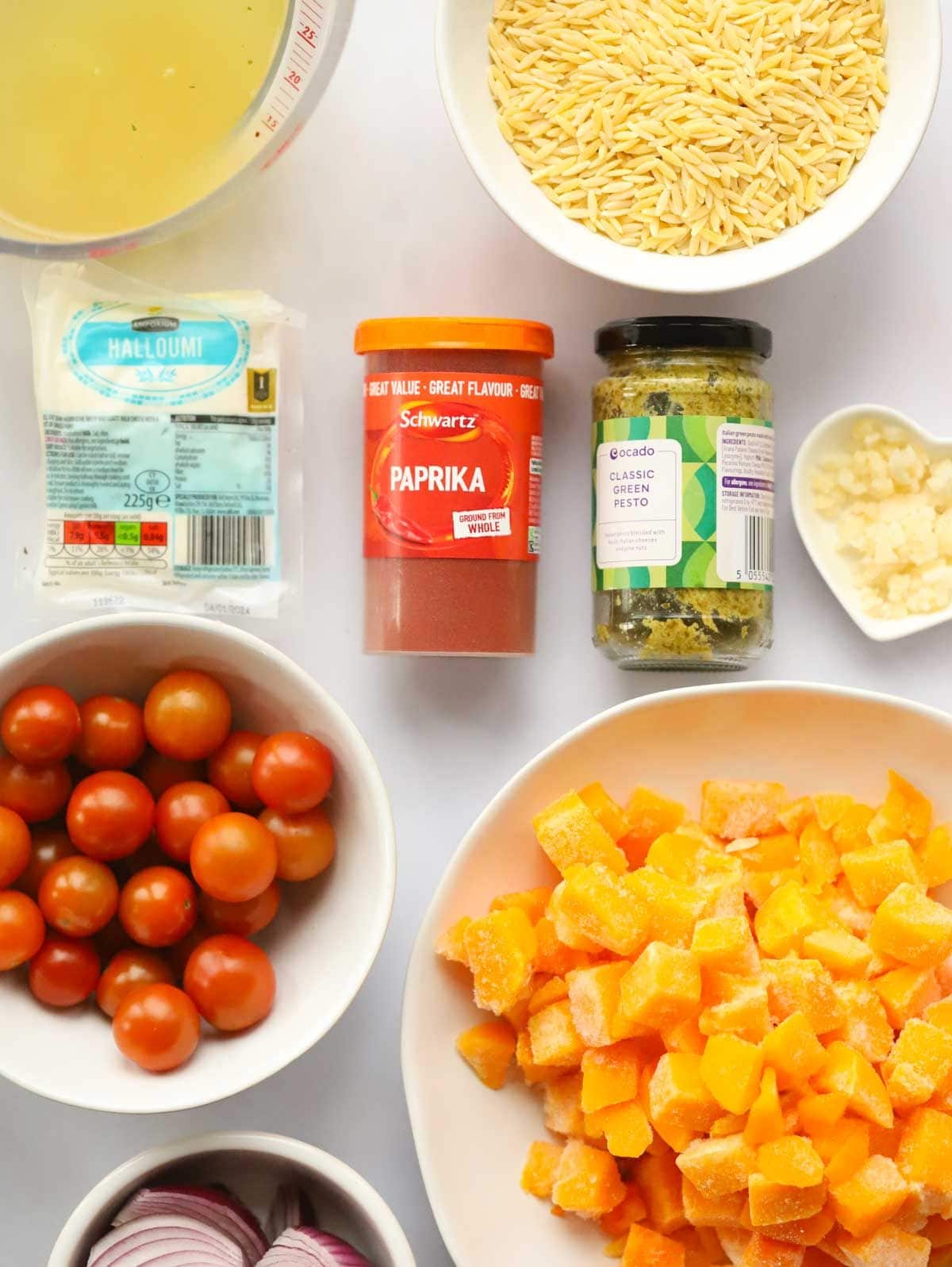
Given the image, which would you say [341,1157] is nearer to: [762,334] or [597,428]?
[597,428]

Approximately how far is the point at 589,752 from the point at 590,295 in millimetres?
468

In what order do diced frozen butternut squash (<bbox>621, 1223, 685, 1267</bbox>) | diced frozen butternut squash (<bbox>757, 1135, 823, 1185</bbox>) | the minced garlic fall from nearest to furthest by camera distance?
diced frozen butternut squash (<bbox>757, 1135, 823, 1185</bbox>) → diced frozen butternut squash (<bbox>621, 1223, 685, 1267</bbox>) → the minced garlic

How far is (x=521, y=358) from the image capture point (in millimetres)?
1231

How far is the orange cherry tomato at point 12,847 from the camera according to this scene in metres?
1.10

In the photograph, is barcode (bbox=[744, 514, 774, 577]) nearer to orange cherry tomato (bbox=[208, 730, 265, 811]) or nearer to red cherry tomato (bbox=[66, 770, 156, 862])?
orange cherry tomato (bbox=[208, 730, 265, 811])

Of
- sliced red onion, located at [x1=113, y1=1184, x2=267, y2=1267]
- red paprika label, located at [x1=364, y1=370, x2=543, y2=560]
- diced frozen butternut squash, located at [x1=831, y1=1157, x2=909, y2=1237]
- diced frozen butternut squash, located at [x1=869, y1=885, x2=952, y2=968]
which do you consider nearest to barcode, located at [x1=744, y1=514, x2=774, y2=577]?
red paprika label, located at [x1=364, y1=370, x2=543, y2=560]

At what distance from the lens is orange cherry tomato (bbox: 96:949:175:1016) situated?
113 cm

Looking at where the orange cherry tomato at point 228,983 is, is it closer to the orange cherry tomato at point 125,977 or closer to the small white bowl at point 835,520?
the orange cherry tomato at point 125,977

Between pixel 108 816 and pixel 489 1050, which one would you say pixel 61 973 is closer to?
pixel 108 816

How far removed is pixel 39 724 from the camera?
111 cm

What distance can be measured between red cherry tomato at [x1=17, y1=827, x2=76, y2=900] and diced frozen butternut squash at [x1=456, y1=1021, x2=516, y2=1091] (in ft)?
1.29

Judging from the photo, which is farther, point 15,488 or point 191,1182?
point 15,488

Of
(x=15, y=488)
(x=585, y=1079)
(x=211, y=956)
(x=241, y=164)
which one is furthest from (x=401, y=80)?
(x=585, y=1079)

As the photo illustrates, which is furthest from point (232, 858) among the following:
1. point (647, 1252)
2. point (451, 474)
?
point (647, 1252)
